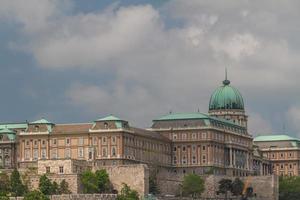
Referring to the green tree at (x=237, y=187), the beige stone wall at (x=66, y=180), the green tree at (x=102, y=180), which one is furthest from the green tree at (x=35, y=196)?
the green tree at (x=237, y=187)

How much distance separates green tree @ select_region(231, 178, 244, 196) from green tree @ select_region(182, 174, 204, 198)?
4.65 meters

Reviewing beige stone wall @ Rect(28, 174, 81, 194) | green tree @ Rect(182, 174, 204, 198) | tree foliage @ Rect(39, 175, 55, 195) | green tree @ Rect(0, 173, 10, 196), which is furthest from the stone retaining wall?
green tree @ Rect(182, 174, 204, 198)

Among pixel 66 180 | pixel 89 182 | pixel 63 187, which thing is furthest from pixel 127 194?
pixel 66 180

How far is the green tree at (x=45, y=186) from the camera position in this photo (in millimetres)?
166750

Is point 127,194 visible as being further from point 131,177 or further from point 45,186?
point 45,186

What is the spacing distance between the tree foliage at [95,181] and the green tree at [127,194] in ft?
9.73

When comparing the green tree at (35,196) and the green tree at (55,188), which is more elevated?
the green tree at (55,188)

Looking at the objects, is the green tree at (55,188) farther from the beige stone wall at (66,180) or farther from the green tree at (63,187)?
the beige stone wall at (66,180)

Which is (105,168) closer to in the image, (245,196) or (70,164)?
(70,164)

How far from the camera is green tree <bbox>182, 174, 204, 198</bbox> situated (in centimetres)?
18988

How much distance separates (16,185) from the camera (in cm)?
16900

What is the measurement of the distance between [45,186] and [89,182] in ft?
20.9

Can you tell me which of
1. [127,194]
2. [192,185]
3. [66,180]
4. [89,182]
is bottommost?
[127,194]

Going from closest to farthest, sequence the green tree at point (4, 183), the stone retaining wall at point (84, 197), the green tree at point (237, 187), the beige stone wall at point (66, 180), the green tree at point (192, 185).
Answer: the stone retaining wall at point (84, 197) < the green tree at point (4, 183) < the beige stone wall at point (66, 180) < the green tree at point (192, 185) < the green tree at point (237, 187)
